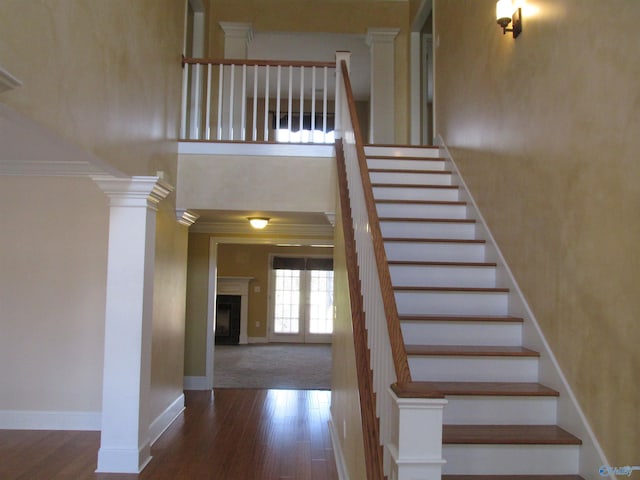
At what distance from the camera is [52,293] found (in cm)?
473

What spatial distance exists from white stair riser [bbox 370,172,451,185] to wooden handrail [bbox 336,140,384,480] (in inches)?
47.0

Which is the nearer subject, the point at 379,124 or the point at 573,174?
the point at 573,174

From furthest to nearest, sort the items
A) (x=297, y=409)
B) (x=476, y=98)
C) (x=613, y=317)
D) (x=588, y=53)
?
(x=297, y=409)
(x=476, y=98)
(x=588, y=53)
(x=613, y=317)

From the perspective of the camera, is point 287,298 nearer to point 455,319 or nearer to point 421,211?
point 421,211

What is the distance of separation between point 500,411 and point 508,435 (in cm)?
20

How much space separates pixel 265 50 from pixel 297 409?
226 inches

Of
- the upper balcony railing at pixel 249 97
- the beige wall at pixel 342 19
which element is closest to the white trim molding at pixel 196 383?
the upper balcony railing at pixel 249 97

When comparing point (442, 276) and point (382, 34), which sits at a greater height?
point (382, 34)

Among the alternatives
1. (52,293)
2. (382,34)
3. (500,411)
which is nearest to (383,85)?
(382,34)

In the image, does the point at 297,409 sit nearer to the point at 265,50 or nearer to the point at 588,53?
the point at 588,53

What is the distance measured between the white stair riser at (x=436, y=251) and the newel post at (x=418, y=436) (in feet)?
7.45

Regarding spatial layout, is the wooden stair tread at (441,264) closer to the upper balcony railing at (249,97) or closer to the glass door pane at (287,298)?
the upper balcony railing at (249,97)

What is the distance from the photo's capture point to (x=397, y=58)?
6.93 m

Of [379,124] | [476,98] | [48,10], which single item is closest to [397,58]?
[379,124]
